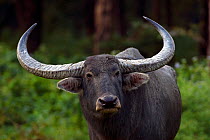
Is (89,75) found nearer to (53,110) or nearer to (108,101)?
(108,101)

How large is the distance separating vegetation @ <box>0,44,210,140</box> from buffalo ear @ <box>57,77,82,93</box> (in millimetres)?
3365

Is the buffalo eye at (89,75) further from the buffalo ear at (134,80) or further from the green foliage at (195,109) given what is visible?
the green foliage at (195,109)

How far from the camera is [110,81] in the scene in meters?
5.43

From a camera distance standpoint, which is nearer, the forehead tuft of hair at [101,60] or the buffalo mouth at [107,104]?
the buffalo mouth at [107,104]

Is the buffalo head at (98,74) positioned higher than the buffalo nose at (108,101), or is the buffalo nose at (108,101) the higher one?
the buffalo head at (98,74)

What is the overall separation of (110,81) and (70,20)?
33036 mm

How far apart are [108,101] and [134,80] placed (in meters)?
0.76

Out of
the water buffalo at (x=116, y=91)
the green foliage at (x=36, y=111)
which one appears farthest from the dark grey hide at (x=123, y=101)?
the green foliage at (x=36, y=111)

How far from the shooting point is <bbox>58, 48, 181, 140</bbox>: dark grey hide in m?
5.52

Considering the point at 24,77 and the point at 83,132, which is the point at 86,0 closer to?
the point at 24,77

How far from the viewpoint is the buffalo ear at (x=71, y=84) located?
5.71 m

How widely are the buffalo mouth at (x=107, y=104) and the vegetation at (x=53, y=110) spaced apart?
3.71 meters

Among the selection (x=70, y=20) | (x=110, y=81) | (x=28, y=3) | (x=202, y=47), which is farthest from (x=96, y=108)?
(x=70, y=20)

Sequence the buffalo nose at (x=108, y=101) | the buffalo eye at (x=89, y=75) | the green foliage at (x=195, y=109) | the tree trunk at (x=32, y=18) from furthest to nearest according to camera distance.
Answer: the tree trunk at (x=32, y=18)
the green foliage at (x=195, y=109)
the buffalo eye at (x=89, y=75)
the buffalo nose at (x=108, y=101)
